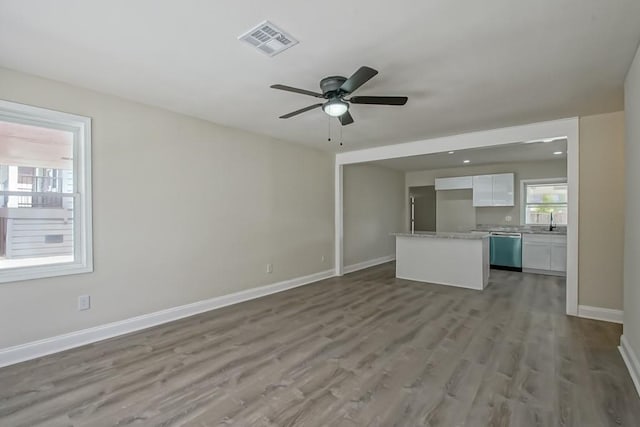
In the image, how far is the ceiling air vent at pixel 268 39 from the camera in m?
2.02

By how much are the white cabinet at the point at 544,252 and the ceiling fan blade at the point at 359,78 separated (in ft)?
19.1

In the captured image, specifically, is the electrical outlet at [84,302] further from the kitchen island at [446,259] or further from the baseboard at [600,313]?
the baseboard at [600,313]

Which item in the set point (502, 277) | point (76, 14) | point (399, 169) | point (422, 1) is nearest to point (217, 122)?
point (76, 14)

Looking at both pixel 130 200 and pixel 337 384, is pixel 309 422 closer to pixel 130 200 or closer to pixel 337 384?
pixel 337 384

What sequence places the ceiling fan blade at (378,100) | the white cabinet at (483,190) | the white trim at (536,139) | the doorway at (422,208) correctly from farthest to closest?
the doorway at (422,208)
the white cabinet at (483,190)
the white trim at (536,139)
the ceiling fan blade at (378,100)

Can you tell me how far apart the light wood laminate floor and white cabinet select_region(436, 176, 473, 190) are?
3.99 meters

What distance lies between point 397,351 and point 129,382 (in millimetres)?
2229

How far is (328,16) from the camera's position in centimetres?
190

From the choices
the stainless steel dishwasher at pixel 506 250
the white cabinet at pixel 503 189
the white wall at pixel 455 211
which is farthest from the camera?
the white wall at pixel 455 211

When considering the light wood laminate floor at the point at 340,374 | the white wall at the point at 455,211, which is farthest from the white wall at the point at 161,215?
the white wall at the point at 455,211

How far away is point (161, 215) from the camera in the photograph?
354cm

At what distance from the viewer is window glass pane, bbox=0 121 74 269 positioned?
8.79 feet

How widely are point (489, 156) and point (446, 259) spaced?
2.40 m

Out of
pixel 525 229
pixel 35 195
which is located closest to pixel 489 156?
pixel 525 229
